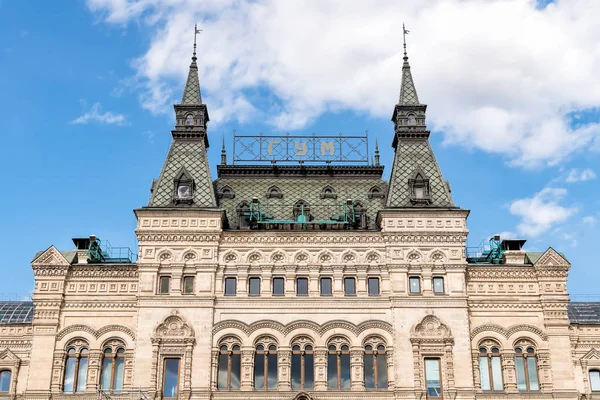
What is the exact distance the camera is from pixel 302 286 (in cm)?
5875

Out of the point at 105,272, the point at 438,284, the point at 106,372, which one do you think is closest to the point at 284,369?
the point at 106,372

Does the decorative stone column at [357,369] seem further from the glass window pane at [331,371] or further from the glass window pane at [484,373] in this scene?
the glass window pane at [484,373]

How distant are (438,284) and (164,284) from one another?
19927 mm

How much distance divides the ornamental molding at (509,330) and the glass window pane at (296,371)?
12.6 meters

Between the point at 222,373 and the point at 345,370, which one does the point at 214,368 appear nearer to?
the point at 222,373

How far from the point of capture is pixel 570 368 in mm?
56594

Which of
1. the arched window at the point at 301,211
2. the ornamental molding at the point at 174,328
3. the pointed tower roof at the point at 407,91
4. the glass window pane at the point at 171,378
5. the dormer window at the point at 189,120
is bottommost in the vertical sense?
the glass window pane at the point at 171,378

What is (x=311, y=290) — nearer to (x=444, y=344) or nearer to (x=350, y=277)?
(x=350, y=277)

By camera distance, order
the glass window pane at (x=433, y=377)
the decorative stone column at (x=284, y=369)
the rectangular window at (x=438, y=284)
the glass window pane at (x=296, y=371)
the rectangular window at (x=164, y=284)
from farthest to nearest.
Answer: the rectangular window at (x=438, y=284) → the rectangular window at (x=164, y=284) → the glass window pane at (x=296, y=371) → the decorative stone column at (x=284, y=369) → the glass window pane at (x=433, y=377)

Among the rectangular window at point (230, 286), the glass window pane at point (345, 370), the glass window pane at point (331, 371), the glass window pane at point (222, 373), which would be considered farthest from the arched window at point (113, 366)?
the glass window pane at point (345, 370)

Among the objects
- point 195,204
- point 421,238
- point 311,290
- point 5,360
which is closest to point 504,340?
point 421,238

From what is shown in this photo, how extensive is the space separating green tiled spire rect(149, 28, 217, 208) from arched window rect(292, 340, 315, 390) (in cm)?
1269

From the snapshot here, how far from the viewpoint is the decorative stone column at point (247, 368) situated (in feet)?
182

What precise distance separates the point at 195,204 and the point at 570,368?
29645 millimetres
